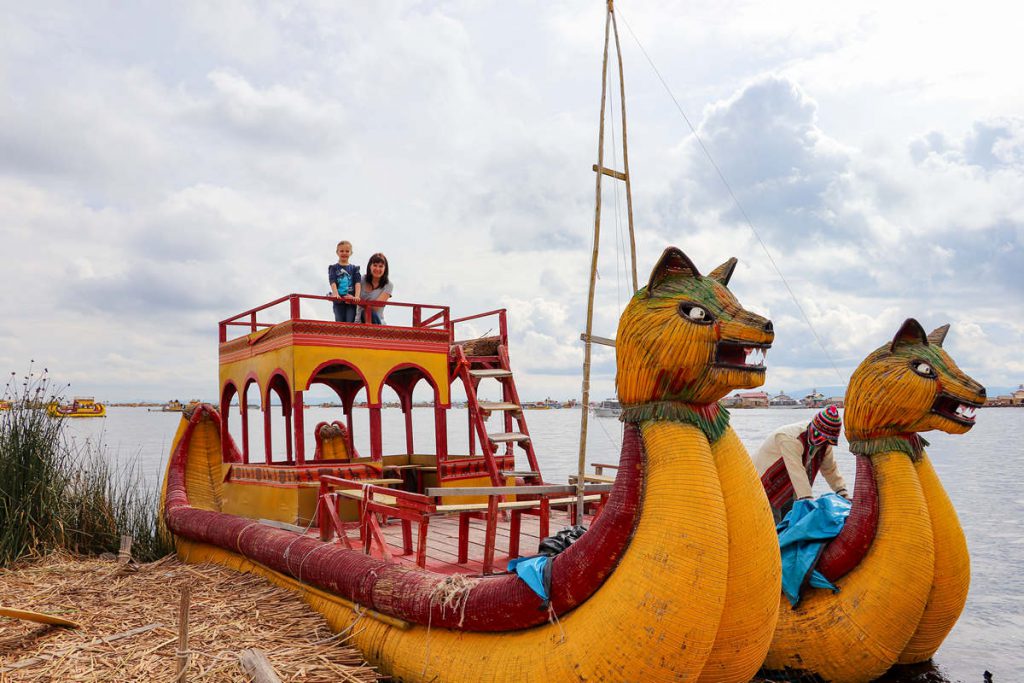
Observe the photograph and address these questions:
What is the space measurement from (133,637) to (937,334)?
7.71m

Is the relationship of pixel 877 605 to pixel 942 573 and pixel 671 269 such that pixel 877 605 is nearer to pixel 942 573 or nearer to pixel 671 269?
pixel 942 573

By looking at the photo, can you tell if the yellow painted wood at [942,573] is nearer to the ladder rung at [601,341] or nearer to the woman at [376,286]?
the ladder rung at [601,341]

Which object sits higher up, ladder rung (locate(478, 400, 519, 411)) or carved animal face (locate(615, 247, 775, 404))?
carved animal face (locate(615, 247, 775, 404))

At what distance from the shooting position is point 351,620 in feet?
22.5

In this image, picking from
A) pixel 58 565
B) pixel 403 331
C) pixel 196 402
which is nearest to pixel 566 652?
pixel 403 331

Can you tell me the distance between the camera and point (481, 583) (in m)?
5.73

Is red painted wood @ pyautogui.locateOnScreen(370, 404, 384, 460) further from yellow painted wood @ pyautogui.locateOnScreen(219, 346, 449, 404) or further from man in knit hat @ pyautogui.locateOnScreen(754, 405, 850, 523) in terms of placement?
man in knit hat @ pyautogui.locateOnScreen(754, 405, 850, 523)

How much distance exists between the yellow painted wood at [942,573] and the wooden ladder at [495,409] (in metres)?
5.19

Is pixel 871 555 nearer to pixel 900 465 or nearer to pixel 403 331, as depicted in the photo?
pixel 900 465

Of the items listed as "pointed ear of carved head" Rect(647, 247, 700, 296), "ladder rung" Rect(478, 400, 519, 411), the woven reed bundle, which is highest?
"pointed ear of carved head" Rect(647, 247, 700, 296)

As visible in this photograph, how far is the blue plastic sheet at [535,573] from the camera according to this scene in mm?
5266

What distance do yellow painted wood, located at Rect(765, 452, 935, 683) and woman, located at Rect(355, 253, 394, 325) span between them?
6563 millimetres

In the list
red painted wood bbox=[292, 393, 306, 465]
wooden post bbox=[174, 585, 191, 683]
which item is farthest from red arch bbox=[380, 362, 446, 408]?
wooden post bbox=[174, 585, 191, 683]

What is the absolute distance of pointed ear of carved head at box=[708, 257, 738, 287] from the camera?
550 cm
